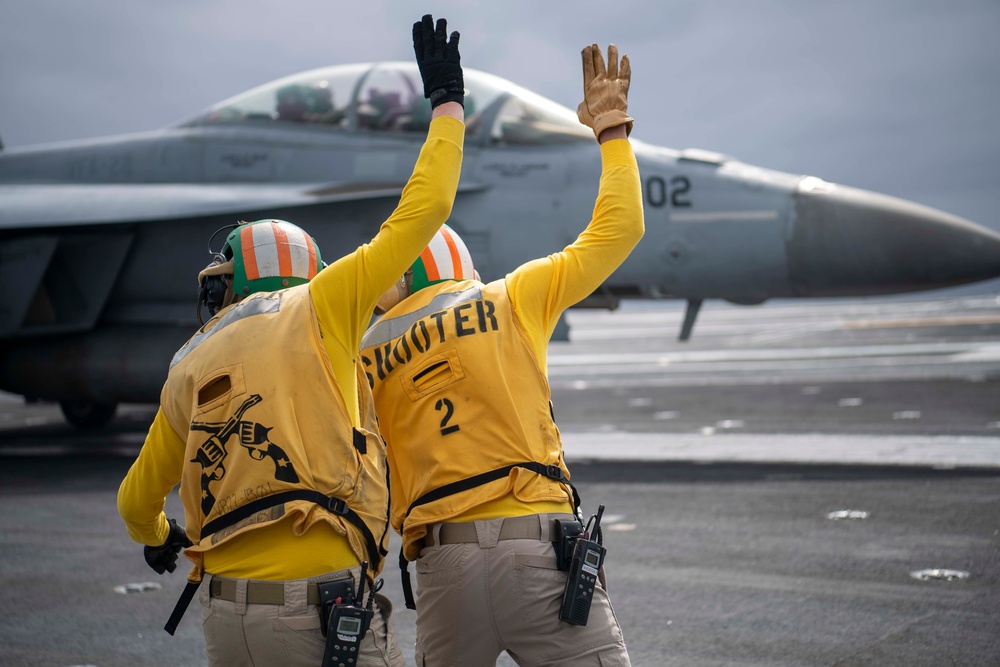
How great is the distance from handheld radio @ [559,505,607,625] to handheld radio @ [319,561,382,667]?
527 mm

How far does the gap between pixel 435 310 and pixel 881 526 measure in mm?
4102

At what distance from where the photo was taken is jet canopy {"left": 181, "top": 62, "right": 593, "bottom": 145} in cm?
937

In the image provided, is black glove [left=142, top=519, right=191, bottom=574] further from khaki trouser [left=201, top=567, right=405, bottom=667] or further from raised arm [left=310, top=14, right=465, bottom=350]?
raised arm [left=310, top=14, right=465, bottom=350]

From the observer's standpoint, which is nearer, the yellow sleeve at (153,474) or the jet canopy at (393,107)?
the yellow sleeve at (153,474)

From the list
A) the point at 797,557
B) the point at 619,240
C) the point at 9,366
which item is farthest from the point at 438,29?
the point at 9,366

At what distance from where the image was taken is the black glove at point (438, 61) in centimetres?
260

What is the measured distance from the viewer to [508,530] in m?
2.66

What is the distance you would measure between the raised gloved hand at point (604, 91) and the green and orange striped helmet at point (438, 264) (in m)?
0.54

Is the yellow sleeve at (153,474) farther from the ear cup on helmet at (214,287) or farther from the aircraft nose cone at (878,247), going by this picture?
the aircraft nose cone at (878,247)

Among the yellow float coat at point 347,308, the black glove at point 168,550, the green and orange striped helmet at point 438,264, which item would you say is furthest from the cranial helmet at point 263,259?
the black glove at point 168,550

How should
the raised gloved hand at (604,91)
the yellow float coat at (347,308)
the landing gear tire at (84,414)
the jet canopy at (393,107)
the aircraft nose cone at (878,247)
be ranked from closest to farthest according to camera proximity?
the yellow float coat at (347,308) < the raised gloved hand at (604,91) < the aircraft nose cone at (878,247) < the jet canopy at (393,107) < the landing gear tire at (84,414)

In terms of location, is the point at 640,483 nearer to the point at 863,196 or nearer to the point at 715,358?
the point at 863,196

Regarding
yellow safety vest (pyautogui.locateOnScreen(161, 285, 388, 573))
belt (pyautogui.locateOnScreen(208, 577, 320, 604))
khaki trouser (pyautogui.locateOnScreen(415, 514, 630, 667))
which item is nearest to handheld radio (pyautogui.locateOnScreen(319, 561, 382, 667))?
belt (pyautogui.locateOnScreen(208, 577, 320, 604))

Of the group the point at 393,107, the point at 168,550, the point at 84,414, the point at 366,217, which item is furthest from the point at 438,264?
the point at 84,414
